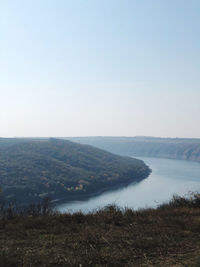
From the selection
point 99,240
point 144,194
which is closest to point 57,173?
point 144,194

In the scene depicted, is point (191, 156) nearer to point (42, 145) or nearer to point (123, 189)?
point (42, 145)

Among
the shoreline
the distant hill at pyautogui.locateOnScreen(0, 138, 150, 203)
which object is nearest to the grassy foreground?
the shoreline

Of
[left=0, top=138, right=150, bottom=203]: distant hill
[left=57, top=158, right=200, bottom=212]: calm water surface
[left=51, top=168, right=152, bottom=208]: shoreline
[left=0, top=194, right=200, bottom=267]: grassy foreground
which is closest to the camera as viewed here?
[left=0, top=194, right=200, bottom=267]: grassy foreground

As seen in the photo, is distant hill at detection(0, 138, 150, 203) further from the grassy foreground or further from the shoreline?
the grassy foreground

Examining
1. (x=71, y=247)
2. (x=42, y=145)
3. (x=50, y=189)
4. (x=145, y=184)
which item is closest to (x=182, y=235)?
(x=71, y=247)

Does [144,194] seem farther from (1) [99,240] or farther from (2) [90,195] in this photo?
(1) [99,240]

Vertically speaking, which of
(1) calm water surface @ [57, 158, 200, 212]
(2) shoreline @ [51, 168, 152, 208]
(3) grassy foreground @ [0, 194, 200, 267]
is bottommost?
(2) shoreline @ [51, 168, 152, 208]

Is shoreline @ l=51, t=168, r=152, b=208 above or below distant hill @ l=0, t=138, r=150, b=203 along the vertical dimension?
below
